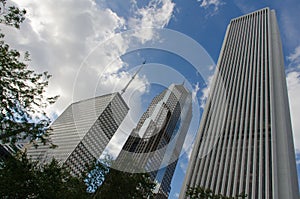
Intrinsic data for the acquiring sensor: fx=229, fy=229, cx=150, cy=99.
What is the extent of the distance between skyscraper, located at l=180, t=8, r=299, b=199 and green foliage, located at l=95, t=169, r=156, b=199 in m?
→ 29.8

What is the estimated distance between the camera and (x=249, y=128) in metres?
50.6

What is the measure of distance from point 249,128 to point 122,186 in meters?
42.3

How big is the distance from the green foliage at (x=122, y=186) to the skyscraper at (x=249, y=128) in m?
29.8

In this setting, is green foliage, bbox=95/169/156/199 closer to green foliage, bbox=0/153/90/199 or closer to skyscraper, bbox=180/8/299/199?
green foliage, bbox=0/153/90/199

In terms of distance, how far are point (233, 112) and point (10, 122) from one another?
5120 centimetres

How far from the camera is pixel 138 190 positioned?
54.8 ft

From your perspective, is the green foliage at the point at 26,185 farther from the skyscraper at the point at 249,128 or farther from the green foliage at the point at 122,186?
the skyscraper at the point at 249,128

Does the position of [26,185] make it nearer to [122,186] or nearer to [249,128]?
[122,186]

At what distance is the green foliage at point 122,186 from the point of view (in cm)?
1521

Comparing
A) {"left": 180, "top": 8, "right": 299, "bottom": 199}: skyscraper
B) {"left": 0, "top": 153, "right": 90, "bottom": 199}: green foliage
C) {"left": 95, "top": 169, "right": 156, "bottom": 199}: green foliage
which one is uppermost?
{"left": 180, "top": 8, "right": 299, "bottom": 199}: skyscraper

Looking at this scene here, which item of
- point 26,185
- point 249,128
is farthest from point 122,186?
point 249,128

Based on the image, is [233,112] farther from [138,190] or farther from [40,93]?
[40,93]

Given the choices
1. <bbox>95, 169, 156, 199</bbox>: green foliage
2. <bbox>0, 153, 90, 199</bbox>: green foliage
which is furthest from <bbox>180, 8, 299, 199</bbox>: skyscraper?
<bbox>0, 153, 90, 199</bbox>: green foliage

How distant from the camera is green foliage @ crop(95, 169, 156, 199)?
15.2m
